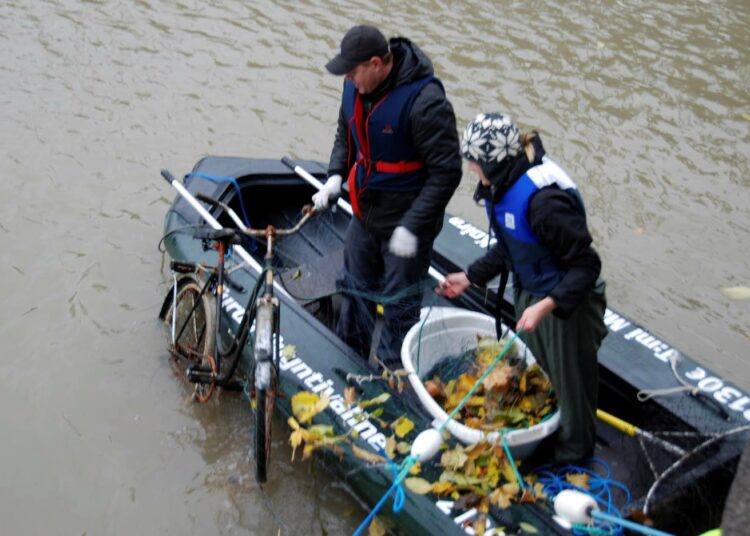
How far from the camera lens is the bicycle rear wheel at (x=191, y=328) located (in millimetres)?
4316

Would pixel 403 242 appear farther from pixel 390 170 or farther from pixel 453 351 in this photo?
pixel 453 351

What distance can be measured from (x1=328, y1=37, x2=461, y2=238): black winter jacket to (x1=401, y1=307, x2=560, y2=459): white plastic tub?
1.70 feet

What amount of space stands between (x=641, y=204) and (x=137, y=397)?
444 centimetres

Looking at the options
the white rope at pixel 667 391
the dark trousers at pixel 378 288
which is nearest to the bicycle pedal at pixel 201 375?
the dark trousers at pixel 378 288

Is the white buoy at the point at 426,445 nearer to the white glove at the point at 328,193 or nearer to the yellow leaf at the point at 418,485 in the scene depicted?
the yellow leaf at the point at 418,485

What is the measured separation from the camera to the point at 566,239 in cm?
299

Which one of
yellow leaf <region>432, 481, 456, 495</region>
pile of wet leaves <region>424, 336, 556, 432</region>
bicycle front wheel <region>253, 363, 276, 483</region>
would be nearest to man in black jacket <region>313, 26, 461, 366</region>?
pile of wet leaves <region>424, 336, 556, 432</region>

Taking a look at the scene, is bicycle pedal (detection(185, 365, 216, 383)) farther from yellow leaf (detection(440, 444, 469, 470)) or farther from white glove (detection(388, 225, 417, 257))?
yellow leaf (detection(440, 444, 469, 470))

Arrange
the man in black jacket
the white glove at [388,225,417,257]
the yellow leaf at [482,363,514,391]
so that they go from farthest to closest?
the yellow leaf at [482,363,514,391], the white glove at [388,225,417,257], the man in black jacket

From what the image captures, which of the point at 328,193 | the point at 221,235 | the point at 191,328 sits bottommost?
the point at 191,328

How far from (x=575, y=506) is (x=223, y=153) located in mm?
4923

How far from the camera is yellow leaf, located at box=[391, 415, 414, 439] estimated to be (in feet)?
12.0

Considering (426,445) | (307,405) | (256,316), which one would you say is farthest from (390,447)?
(256,316)

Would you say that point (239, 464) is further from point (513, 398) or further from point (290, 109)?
point (290, 109)
